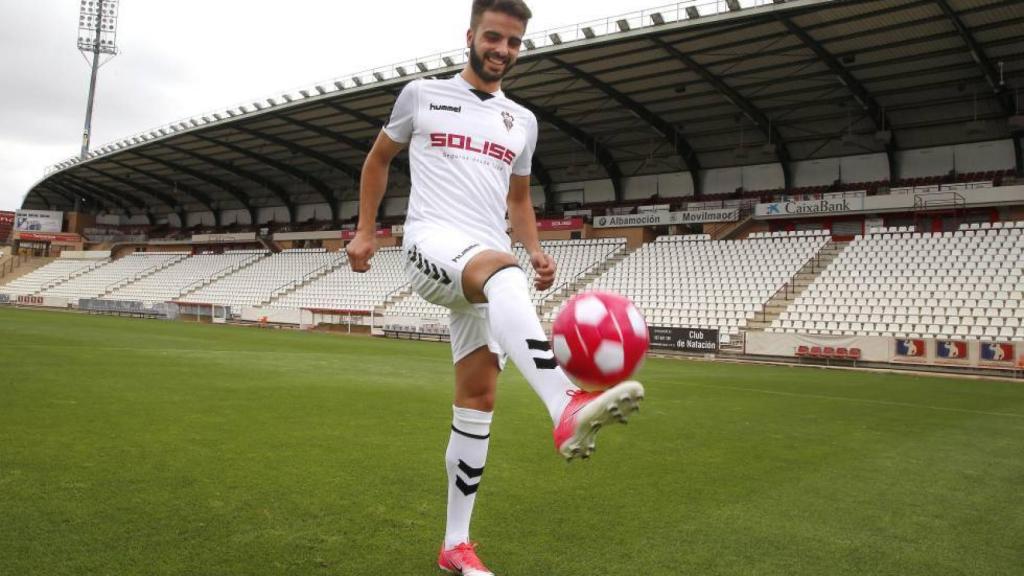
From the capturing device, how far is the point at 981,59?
21.9 metres

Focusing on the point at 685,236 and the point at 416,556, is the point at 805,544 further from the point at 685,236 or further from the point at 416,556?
the point at 685,236

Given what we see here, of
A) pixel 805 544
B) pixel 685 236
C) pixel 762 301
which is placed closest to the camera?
pixel 805 544

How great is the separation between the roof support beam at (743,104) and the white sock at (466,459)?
2167 cm

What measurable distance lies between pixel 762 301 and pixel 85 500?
23.4 m

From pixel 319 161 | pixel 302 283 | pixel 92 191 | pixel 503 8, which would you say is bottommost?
pixel 503 8

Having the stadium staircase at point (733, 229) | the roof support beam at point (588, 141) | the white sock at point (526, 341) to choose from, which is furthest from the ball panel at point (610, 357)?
the stadium staircase at point (733, 229)

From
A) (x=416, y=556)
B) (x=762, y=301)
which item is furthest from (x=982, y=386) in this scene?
(x=416, y=556)

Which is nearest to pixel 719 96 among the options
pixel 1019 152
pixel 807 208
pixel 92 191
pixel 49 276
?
pixel 807 208

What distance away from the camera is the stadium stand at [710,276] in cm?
2416

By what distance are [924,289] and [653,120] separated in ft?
43.7

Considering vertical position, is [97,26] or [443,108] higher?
[97,26]

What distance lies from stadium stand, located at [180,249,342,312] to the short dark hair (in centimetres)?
3816

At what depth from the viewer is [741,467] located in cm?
502

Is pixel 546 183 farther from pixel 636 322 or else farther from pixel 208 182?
pixel 636 322
